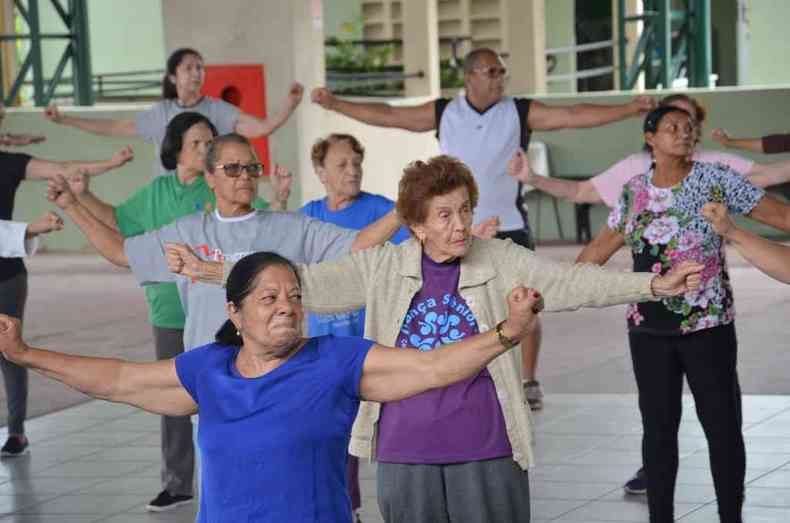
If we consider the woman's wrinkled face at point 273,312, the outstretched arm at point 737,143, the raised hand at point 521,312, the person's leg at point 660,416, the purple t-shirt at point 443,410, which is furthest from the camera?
the outstretched arm at point 737,143

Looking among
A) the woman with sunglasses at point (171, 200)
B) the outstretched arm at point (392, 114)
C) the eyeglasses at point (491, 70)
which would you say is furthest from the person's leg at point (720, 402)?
the outstretched arm at point (392, 114)

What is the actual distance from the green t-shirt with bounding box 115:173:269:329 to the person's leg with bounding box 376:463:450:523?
2.02 meters

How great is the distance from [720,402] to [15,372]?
402 cm

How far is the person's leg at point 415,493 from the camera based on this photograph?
15.7 ft

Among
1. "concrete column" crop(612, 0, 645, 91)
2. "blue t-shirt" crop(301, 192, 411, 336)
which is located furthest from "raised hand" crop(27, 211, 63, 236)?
"concrete column" crop(612, 0, 645, 91)

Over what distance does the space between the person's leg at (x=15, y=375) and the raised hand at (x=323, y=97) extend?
1.75 m

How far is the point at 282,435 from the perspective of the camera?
3.94 metres

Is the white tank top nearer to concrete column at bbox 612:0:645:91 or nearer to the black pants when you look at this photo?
the black pants

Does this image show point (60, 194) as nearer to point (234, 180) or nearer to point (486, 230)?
point (234, 180)

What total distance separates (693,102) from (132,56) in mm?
23919

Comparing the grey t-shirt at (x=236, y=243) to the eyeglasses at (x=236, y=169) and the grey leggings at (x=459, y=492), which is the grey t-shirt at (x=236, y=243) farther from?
the grey leggings at (x=459, y=492)

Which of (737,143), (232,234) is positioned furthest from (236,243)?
(737,143)

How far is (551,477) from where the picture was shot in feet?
24.3

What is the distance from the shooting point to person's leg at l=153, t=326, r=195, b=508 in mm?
6914
